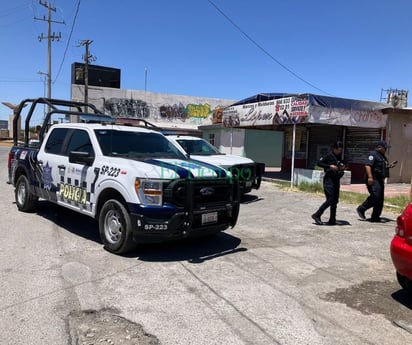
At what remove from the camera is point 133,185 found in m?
5.59

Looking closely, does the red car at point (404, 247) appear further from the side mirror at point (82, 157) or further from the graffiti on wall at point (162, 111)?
the graffiti on wall at point (162, 111)

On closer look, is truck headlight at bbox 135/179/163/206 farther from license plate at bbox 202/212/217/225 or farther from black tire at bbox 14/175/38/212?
black tire at bbox 14/175/38/212

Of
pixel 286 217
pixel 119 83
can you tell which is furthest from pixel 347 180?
pixel 119 83

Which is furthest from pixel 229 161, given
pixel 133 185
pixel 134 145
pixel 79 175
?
pixel 133 185

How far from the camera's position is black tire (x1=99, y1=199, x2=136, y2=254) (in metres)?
5.70

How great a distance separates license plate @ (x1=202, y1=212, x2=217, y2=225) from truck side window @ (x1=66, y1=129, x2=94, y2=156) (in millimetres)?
2075

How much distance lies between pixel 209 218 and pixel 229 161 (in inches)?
204

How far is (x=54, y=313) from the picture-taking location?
399 cm

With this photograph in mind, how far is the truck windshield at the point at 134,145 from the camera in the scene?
258 inches

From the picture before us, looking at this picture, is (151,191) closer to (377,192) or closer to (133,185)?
(133,185)

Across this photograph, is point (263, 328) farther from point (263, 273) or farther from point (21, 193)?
point (21, 193)

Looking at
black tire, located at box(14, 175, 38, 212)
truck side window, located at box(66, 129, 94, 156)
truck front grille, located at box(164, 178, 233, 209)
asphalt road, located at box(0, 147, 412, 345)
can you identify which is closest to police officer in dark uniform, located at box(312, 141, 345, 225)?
asphalt road, located at box(0, 147, 412, 345)

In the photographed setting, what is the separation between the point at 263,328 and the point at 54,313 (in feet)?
6.43

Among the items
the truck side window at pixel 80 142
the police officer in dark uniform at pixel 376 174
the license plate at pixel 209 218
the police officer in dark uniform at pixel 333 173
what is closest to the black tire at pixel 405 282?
the license plate at pixel 209 218
